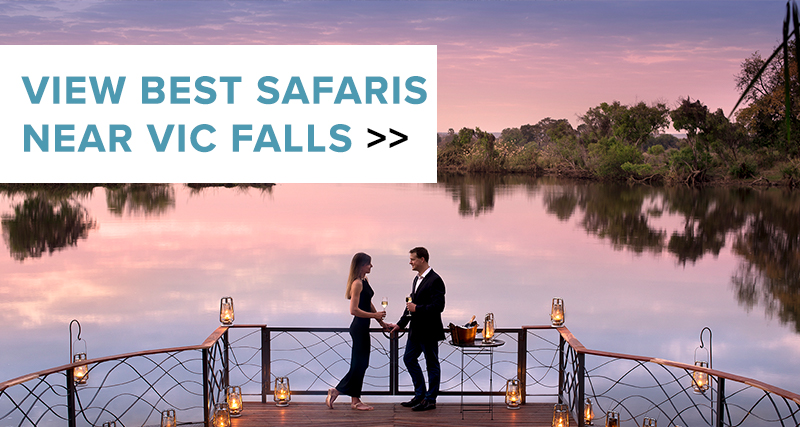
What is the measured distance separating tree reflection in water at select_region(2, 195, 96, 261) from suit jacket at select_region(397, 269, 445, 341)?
2083 centimetres

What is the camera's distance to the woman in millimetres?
6695

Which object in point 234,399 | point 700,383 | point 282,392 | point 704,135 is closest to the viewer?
point 234,399

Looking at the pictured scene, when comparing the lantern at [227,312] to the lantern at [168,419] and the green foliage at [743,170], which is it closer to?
the lantern at [168,419]

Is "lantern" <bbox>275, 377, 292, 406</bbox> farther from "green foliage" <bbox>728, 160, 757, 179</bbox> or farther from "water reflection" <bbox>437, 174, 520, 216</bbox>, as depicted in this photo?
"green foliage" <bbox>728, 160, 757, 179</bbox>

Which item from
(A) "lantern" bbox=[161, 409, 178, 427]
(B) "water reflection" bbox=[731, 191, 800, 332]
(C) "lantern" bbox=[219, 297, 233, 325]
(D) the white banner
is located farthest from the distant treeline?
(A) "lantern" bbox=[161, 409, 178, 427]

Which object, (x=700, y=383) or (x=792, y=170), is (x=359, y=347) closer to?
(x=700, y=383)

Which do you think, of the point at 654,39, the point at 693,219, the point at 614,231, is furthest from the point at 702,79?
the point at 614,231

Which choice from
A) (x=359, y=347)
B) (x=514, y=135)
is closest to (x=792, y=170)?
(x=514, y=135)

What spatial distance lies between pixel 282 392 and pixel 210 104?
828cm

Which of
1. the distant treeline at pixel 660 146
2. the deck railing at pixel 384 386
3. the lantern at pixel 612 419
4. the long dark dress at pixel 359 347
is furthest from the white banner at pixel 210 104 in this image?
the distant treeline at pixel 660 146

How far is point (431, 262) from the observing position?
23.2 metres

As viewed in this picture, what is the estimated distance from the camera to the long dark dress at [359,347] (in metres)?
6.84

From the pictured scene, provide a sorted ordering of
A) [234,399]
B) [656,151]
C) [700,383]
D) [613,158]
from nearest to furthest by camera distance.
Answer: [234,399], [700,383], [613,158], [656,151]

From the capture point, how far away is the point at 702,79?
1587 inches
